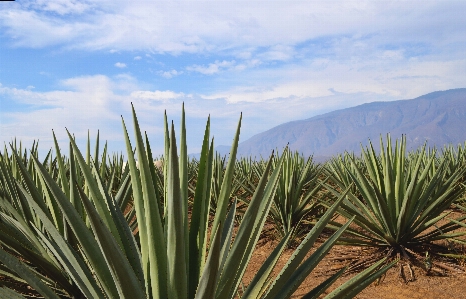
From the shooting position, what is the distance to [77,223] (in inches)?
46.7

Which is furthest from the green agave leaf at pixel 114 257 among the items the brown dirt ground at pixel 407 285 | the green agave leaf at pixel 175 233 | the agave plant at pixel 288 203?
the agave plant at pixel 288 203

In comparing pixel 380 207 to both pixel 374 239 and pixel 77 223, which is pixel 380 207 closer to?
pixel 374 239

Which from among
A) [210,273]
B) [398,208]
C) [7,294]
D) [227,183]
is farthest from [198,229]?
[398,208]

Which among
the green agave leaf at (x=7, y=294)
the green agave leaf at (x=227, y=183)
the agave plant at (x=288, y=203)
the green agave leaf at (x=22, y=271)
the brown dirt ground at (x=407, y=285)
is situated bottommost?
the brown dirt ground at (x=407, y=285)

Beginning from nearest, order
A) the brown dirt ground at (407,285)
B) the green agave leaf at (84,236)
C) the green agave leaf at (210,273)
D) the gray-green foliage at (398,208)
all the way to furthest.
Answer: the green agave leaf at (210,273), the green agave leaf at (84,236), the brown dirt ground at (407,285), the gray-green foliage at (398,208)

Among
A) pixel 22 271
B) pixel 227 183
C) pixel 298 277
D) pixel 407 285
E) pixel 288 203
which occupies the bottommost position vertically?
pixel 407 285

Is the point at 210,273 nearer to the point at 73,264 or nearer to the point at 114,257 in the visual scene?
the point at 114,257

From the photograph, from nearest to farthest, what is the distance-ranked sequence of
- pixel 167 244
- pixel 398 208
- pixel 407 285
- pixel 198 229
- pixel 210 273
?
pixel 210 273, pixel 167 244, pixel 198 229, pixel 407 285, pixel 398 208

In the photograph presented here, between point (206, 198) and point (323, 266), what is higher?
point (206, 198)

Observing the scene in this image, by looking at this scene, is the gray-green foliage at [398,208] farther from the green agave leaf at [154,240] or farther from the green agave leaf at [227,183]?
the green agave leaf at [154,240]

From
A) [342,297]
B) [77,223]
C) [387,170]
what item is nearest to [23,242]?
[77,223]

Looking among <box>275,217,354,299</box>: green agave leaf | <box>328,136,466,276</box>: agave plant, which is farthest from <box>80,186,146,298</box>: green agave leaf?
<box>328,136,466,276</box>: agave plant

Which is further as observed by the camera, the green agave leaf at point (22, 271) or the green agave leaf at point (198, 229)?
the green agave leaf at point (198, 229)

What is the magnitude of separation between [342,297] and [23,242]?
169 cm
